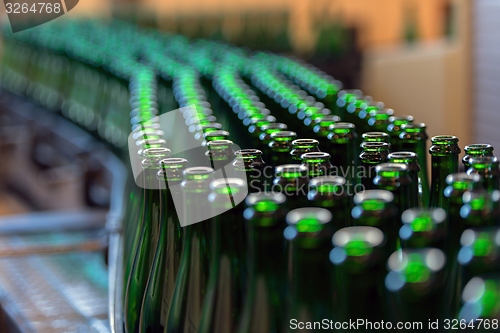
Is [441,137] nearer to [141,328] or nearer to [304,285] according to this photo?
[304,285]

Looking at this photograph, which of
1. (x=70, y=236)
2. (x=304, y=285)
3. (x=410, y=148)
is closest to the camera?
(x=304, y=285)

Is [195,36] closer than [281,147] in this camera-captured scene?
No

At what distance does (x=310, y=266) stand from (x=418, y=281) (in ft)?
0.43

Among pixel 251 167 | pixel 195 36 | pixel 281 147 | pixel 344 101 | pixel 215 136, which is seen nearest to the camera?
pixel 251 167

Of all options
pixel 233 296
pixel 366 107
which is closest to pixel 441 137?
pixel 233 296

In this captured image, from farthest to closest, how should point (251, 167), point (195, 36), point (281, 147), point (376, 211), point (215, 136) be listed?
point (195, 36) → point (215, 136) → point (281, 147) → point (251, 167) → point (376, 211)

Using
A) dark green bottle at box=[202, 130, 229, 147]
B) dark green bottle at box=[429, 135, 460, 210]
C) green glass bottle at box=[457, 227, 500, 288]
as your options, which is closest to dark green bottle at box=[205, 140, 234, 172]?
dark green bottle at box=[202, 130, 229, 147]

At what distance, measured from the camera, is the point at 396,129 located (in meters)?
1.02

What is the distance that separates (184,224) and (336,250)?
29 cm

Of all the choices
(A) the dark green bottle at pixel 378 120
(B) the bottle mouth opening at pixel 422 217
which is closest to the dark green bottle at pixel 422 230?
(B) the bottle mouth opening at pixel 422 217

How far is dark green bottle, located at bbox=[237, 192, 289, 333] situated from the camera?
63cm

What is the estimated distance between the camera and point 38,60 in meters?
3.38

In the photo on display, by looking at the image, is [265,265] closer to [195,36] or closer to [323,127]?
[323,127]

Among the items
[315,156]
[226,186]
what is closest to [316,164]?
[315,156]
